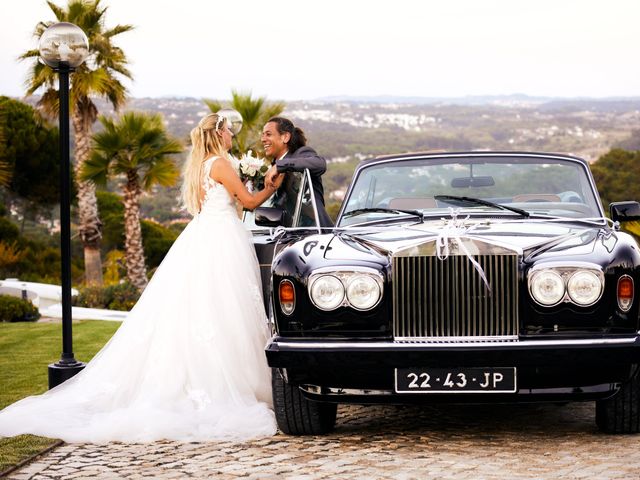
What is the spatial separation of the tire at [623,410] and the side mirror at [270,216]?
2489 millimetres

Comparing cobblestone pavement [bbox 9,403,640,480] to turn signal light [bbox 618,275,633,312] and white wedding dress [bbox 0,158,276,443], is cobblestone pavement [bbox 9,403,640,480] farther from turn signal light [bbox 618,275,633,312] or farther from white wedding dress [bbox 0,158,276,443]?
turn signal light [bbox 618,275,633,312]

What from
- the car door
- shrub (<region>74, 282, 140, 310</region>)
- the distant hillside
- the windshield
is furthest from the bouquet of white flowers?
the distant hillside

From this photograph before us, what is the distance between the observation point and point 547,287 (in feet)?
17.9

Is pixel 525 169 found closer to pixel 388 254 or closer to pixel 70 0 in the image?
pixel 388 254

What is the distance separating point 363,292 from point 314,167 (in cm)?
229

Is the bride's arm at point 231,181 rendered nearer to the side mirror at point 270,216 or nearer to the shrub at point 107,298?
the side mirror at point 270,216

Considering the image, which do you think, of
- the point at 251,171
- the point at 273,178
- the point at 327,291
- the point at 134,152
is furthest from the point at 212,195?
the point at 134,152

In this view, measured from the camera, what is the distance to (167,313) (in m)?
7.38

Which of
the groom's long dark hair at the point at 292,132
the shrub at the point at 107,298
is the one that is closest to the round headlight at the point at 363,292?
the groom's long dark hair at the point at 292,132

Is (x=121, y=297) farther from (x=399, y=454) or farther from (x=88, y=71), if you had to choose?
(x=399, y=454)

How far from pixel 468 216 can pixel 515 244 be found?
85cm

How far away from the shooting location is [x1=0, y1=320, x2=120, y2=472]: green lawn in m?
6.05

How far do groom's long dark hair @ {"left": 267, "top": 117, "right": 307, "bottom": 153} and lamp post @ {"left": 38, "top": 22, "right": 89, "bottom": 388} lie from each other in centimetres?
169

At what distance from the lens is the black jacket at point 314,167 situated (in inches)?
296
